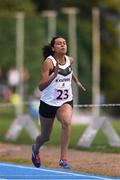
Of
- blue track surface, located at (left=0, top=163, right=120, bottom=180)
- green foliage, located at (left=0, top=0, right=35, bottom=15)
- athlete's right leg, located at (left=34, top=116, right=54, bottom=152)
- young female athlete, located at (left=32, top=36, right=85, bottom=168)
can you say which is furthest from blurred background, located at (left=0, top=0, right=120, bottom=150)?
young female athlete, located at (left=32, top=36, right=85, bottom=168)

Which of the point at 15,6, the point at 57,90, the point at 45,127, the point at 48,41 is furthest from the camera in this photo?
the point at 15,6

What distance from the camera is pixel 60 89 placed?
13.6 metres

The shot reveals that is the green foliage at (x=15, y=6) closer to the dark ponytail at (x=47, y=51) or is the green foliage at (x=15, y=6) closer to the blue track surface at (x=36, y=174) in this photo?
the blue track surface at (x=36, y=174)


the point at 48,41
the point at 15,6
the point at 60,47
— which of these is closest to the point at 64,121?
the point at 60,47

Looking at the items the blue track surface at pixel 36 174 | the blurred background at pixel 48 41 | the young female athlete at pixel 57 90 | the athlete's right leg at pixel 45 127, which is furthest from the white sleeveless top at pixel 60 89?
the blurred background at pixel 48 41

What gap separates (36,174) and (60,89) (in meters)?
1.41

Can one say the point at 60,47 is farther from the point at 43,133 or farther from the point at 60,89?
the point at 43,133

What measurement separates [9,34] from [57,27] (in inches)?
206

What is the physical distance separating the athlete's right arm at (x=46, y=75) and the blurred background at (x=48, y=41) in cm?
2648

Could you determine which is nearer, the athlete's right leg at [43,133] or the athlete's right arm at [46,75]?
the athlete's right arm at [46,75]

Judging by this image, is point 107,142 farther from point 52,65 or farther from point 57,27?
point 57,27

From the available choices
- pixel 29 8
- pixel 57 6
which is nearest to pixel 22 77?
pixel 29 8

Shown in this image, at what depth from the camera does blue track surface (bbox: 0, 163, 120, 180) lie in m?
13.0

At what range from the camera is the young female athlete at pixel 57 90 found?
534 inches
